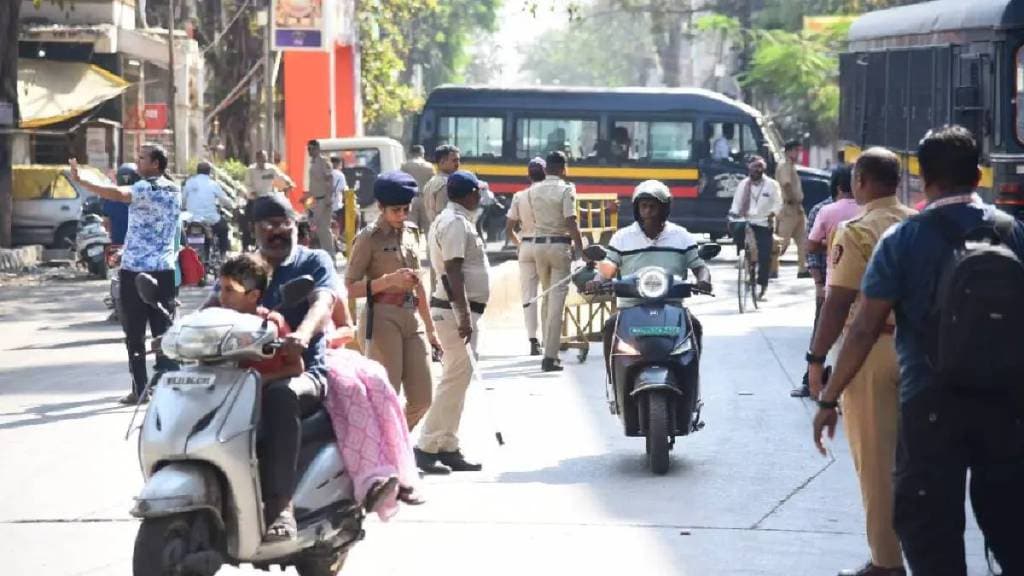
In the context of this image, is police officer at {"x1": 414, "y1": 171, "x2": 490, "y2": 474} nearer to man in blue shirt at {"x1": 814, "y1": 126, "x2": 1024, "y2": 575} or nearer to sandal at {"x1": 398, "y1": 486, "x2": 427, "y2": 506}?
sandal at {"x1": 398, "y1": 486, "x2": 427, "y2": 506}

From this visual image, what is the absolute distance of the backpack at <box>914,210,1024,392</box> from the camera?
6074 mm

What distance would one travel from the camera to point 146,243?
13.8 meters

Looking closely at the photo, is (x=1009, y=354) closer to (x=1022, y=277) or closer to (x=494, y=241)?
(x=1022, y=277)

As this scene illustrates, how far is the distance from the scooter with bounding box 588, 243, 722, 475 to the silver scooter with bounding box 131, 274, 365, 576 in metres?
3.94

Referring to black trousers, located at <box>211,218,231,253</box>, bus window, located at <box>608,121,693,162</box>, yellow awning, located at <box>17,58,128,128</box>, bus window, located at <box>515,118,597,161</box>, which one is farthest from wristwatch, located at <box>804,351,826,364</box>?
yellow awning, located at <box>17,58,128,128</box>

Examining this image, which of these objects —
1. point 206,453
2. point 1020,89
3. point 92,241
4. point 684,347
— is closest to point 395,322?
point 684,347

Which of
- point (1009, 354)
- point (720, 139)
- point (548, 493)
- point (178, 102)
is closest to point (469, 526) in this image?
point (548, 493)

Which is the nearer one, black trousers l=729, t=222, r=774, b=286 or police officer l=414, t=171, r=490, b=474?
police officer l=414, t=171, r=490, b=474

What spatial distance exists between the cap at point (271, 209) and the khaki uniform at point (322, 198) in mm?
21062

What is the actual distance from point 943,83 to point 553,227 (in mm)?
4362

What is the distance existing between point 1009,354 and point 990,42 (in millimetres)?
11385

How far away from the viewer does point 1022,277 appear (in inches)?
241

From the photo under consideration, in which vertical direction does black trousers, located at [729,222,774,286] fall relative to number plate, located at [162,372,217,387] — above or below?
below

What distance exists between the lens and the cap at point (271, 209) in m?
7.71
